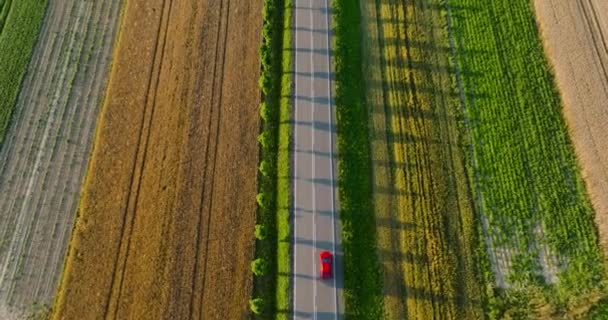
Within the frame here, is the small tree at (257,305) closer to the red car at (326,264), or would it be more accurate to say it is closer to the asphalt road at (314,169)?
the asphalt road at (314,169)

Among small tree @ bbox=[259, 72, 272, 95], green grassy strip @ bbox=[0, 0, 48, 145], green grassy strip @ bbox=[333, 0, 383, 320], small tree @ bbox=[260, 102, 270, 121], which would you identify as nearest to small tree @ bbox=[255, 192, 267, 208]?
green grassy strip @ bbox=[333, 0, 383, 320]

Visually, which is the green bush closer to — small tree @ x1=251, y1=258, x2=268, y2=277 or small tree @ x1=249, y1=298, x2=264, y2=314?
small tree @ x1=251, y1=258, x2=268, y2=277

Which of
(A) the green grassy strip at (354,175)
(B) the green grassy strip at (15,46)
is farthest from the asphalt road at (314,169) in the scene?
(B) the green grassy strip at (15,46)

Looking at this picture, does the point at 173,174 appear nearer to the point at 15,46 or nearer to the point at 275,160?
the point at 275,160

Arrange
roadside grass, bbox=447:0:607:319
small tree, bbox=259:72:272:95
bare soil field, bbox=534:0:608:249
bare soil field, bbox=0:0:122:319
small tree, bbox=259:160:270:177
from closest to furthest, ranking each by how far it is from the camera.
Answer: roadside grass, bbox=447:0:607:319
bare soil field, bbox=0:0:122:319
bare soil field, bbox=534:0:608:249
small tree, bbox=259:160:270:177
small tree, bbox=259:72:272:95

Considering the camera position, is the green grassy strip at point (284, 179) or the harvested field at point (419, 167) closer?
the harvested field at point (419, 167)

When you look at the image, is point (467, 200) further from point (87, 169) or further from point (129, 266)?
point (87, 169)

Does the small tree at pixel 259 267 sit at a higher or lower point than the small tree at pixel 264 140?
lower

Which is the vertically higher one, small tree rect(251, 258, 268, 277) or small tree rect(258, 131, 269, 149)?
small tree rect(258, 131, 269, 149)
